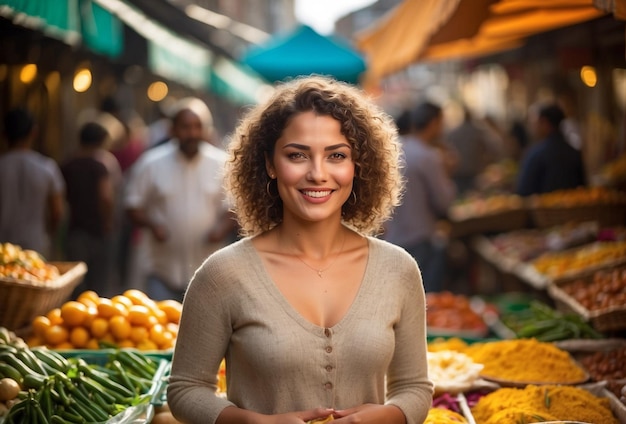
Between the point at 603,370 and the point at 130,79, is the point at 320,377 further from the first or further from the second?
the point at 130,79

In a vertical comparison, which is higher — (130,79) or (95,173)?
(130,79)

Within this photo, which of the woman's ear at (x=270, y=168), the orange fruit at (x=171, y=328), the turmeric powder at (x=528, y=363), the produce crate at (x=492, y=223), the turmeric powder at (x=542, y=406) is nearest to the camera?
the woman's ear at (x=270, y=168)

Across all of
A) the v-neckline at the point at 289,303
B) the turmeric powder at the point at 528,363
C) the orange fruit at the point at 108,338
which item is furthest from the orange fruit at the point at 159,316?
the v-neckline at the point at 289,303

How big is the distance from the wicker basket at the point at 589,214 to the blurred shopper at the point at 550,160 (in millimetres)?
508

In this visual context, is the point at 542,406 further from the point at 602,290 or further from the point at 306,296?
the point at 602,290

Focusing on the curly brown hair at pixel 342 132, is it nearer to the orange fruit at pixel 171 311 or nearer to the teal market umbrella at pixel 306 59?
the orange fruit at pixel 171 311

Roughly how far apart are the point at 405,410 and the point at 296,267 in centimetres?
66

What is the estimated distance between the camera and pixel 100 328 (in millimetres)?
6195

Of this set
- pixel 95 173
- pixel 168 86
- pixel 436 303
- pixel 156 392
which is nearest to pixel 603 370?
pixel 156 392

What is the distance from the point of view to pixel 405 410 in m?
3.73

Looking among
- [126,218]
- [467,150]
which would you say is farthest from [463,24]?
[467,150]

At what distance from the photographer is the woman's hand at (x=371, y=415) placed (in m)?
3.54

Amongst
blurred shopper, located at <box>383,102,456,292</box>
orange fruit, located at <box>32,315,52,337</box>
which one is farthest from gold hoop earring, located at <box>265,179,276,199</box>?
blurred shopper, located at <box>383,102,456,292</box>

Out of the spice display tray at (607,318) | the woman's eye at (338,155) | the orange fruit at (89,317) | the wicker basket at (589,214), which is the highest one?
the woman's eye at (338,155)
